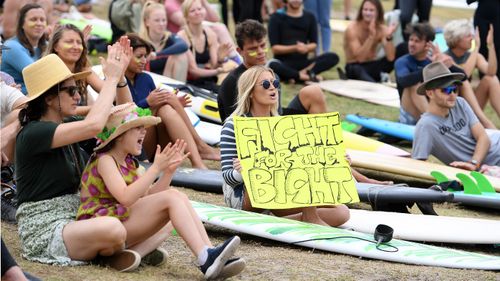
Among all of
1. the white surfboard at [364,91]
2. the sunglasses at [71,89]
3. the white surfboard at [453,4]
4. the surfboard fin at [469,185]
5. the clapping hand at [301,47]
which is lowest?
the white surfboard at [453,4]

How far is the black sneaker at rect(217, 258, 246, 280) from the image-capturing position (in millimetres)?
5664

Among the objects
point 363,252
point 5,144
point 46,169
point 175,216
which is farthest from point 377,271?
point 5,144

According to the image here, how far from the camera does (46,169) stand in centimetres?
581

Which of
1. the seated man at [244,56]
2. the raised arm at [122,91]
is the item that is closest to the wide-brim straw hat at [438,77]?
the seated man at [244,56]

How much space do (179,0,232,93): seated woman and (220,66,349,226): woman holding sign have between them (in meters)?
4.43

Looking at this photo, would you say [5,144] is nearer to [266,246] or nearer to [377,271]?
[266,246]

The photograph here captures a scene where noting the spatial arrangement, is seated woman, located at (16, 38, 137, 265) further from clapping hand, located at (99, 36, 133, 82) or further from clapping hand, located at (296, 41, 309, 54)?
clapping hand, located at (296, 41, 309, 54)

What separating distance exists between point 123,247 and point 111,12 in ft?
24.6

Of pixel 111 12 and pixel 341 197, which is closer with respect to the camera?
pixel 341 197

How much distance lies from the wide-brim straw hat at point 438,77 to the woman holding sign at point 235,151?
2561 millimetres

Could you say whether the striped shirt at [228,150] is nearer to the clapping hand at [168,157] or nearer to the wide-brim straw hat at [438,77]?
the clapping hand at [168,157]

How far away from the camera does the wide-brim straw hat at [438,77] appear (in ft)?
30.8

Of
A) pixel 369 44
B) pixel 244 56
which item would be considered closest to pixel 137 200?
pixel 244 56

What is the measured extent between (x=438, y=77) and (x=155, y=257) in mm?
4142
